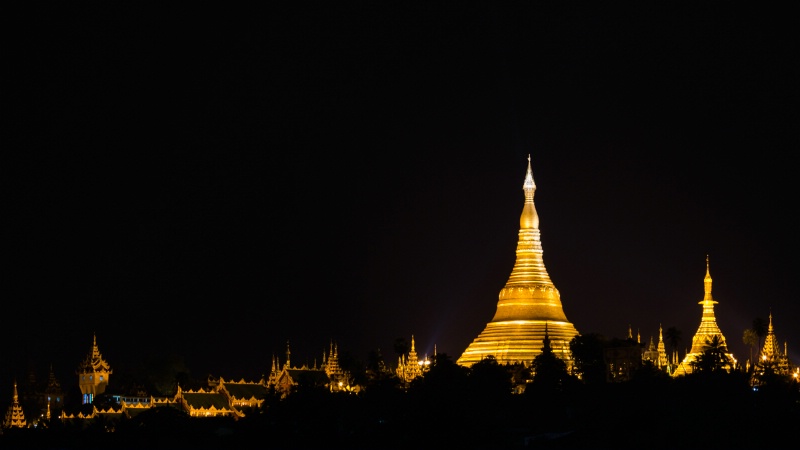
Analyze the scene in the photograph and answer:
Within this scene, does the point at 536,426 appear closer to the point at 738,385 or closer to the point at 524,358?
the point at 738,385

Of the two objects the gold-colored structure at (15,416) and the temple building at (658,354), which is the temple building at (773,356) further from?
the gold-colored structure at (15,416)

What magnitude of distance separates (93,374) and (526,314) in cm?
A: 2751

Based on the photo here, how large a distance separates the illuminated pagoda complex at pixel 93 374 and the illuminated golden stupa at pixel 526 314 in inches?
917

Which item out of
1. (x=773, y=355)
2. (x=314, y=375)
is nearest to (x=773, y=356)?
(x=773, y=355)

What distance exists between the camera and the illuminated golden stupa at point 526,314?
11469 centimetres

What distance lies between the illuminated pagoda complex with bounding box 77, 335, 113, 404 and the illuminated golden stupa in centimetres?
2328

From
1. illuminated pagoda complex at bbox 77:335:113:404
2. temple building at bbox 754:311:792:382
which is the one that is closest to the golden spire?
temple building at bbox 754:311:792:382

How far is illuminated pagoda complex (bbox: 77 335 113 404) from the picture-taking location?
12962cm

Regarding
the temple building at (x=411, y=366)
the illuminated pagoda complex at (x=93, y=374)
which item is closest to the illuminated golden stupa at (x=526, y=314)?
the temple building at (x=411, y=366)

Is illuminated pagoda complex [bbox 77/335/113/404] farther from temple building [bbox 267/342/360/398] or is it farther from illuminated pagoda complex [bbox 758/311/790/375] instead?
illuminated pagoda complex [bbox 758/311/790/375]

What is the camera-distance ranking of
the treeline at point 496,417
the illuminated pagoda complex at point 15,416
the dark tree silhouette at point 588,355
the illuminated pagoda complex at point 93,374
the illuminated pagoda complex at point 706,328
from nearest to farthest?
the treeline at point 496,417 < the dark tree silhouette at point 588,355 < the illuminated pagoda complex at point 706,328 < the illuminated pagoda complex at point 15,416 < the illuminated pagoda complex at point 93,374

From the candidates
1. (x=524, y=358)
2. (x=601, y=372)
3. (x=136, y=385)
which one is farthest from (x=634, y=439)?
(x=136, y=385)

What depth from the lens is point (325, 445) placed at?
86.2 metres

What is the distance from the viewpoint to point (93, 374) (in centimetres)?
13038
